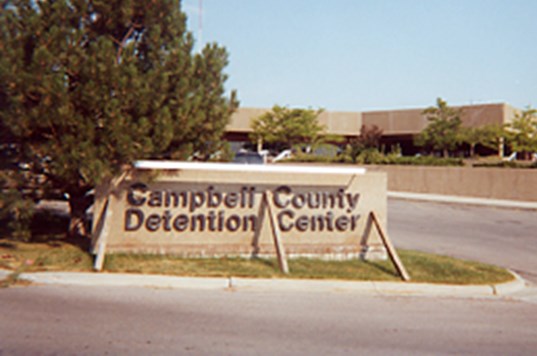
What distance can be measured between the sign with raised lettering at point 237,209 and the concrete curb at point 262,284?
3.77ft

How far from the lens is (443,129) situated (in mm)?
33438

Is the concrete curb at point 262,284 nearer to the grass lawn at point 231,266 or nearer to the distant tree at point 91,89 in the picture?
the grass lawn at point 231,266

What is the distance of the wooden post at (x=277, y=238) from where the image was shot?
8.67 meters

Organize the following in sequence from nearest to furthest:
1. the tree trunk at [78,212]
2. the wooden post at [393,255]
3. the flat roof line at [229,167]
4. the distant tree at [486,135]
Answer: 1. the wooden post at [393,255]
2. the flat roof line at [229,167]
3. the tree trunk at [78,212]
4. the distant tree at [486,135]

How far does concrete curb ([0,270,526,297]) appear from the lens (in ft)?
25.4

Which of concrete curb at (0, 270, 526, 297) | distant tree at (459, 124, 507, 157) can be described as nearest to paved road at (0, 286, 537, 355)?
concrete curb at (0, 270, 526, 297)

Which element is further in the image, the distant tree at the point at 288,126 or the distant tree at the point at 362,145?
the distant tree at the point at 288,126

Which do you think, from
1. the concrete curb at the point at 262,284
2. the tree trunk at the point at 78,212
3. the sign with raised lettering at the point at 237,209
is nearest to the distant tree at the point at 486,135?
the sign with raised lettering at the point at 237,209

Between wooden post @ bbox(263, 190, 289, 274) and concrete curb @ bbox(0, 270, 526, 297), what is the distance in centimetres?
57

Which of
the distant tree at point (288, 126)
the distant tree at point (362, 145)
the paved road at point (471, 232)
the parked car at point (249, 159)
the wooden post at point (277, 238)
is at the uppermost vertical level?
the distant tree at point (288, 126)

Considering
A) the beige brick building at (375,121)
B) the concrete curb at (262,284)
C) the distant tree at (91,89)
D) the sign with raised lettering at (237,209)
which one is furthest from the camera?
the beige brick building at (375,121)

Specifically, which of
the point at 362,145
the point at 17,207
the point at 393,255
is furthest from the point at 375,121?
the point at 17,207

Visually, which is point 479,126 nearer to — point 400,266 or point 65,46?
point 400,266

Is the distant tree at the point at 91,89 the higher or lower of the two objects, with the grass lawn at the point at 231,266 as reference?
higher
